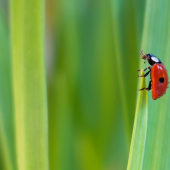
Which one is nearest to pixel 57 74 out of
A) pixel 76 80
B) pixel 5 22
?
pixel 76 80

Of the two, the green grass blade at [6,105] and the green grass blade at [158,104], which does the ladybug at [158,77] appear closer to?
the green grass blade at [158,104]

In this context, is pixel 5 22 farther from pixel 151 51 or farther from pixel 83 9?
pixel 151 51

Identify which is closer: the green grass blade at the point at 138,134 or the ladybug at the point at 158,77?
the green grass blade at the point at 138,134

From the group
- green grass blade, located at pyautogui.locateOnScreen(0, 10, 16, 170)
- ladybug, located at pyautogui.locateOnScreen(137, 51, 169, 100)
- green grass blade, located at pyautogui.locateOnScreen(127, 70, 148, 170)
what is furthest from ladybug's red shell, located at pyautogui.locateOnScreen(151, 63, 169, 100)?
green grass blade, located at pyautogui.locateOnScreen(0, 10, 16, 170)

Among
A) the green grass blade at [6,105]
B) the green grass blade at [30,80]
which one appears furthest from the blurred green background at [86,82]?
the green grass blade at [30,80]
